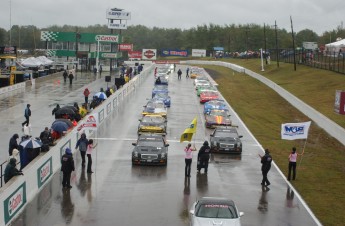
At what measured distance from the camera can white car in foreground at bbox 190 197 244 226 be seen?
14761 mm

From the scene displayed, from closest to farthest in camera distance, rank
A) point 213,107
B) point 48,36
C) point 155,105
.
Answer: point 155,105, point 213,107, point 48,36

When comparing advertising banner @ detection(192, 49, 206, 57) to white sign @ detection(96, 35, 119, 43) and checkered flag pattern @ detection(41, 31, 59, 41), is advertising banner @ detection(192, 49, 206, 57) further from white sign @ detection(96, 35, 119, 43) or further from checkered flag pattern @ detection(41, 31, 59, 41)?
checkered flag pattern @ detection(41, 31, 59, 41)

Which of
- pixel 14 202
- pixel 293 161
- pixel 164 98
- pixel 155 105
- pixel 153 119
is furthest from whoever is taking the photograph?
pixel 164 98

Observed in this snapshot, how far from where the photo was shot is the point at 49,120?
3791 cm

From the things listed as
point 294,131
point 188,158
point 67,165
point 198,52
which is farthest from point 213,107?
point 198,52

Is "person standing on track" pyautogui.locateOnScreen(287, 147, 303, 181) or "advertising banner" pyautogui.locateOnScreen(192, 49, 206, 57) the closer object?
"person standing on track" pyautogui.locateOnScreen(287, 147, 303, 181)

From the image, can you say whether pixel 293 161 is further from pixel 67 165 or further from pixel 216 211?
pixel 67 165

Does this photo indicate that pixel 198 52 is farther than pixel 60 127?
Yes

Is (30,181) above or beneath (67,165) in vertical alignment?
beneath

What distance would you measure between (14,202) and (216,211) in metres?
5.97

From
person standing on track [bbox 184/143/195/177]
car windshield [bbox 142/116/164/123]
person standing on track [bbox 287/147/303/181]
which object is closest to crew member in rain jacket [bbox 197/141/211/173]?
person standing on track [bbox 184/143/195/177]

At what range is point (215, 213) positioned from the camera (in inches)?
595

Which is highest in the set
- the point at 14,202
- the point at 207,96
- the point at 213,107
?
the point at 207,96

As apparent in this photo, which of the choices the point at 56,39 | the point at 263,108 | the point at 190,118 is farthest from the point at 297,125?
the point at 56,39
